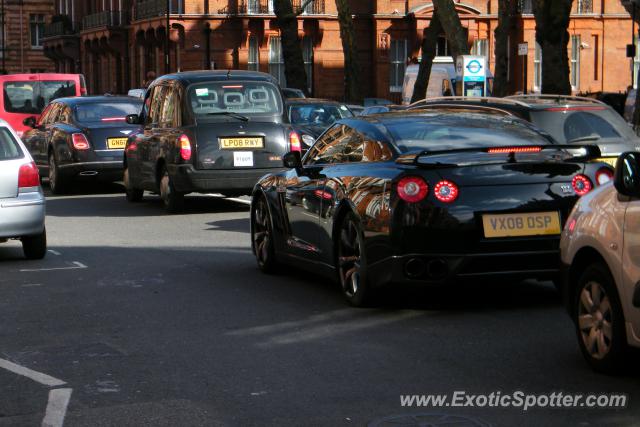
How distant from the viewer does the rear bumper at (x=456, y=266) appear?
9.65 meters

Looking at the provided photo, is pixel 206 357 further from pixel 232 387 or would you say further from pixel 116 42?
pixel 116 42

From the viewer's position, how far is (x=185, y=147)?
62.3 ft

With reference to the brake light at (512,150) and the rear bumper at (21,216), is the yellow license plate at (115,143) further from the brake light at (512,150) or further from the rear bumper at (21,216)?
the brake light at (512,150)

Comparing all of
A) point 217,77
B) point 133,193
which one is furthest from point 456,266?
point 133,193

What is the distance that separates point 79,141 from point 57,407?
1698 centimetres

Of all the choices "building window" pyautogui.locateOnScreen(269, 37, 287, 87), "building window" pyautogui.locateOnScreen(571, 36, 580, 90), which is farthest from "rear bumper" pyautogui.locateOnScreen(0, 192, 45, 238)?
"building window" pyautogui.locateOnScreen(571, 36, 580, 90)

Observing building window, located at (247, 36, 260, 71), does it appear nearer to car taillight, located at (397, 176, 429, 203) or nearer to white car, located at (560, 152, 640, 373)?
car taillight, located at (397, 176, 429, 203)

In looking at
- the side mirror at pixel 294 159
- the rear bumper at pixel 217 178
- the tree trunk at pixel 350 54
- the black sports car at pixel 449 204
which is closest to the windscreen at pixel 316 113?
the rear bumper at pixel 217 178

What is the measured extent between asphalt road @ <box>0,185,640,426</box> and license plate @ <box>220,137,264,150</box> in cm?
553

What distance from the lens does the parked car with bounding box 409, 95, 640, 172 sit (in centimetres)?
1502

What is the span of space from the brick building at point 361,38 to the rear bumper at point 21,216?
51.1 metres

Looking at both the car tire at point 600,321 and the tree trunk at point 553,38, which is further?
the tree trunk at point 553,38

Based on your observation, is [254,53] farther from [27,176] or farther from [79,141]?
[27,176]

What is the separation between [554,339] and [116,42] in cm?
7024
